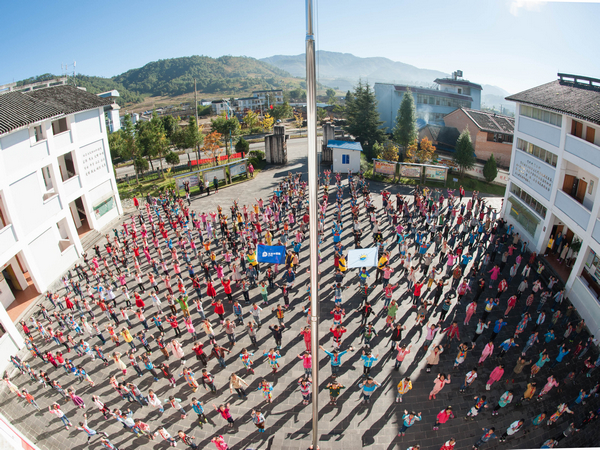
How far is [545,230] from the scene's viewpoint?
1775 centimetres

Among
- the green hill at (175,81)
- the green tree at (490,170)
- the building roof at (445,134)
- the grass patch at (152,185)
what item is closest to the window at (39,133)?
the grass patch at (152,185)

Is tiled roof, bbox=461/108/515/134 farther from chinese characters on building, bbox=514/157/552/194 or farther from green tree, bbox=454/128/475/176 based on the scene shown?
chinese characters on building, bbox=514/157/552/194

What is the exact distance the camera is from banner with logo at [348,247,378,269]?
14.2 metres

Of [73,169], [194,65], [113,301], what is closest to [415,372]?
[113,301]

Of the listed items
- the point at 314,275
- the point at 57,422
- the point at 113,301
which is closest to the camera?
the point at 314,275

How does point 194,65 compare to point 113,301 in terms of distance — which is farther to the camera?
point 194,65

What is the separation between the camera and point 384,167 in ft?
104

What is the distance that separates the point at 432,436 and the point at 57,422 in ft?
38.4

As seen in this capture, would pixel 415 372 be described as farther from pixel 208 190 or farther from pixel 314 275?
pixel 208 190

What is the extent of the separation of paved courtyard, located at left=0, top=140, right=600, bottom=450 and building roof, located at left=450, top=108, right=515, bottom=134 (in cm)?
3174

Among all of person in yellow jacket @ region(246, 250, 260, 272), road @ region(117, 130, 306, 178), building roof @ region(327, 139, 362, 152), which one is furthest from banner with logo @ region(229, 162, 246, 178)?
person in yellow jacket @ region(246, 250, 260, 272)

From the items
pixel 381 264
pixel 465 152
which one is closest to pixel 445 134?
pixel 465 152

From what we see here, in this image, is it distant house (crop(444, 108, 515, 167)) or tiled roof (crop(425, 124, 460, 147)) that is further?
tiled roof (crop(425, 124, 460, 147))

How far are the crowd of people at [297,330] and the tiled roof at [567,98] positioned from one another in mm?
6507
